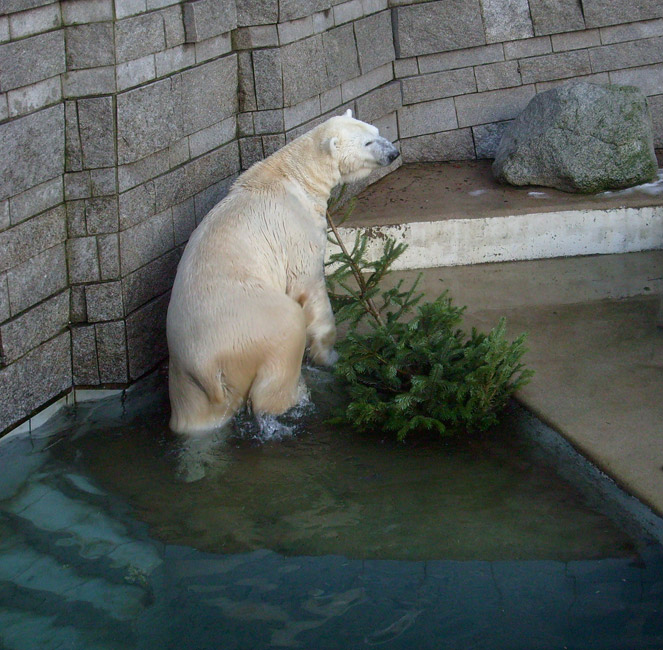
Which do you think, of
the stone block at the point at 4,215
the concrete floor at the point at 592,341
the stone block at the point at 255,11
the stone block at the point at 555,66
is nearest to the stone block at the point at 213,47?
the stone block at the point at 255,11

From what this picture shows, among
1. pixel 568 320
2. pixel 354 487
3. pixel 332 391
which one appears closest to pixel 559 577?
pixel 354 487

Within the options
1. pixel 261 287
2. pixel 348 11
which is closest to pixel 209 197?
pixel 261 287

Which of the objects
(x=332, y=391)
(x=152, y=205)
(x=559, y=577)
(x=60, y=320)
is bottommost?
(x=559, y=577)

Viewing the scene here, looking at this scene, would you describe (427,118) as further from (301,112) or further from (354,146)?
(354,146)

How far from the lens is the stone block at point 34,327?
3.96m

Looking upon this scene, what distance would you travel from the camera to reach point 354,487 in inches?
144

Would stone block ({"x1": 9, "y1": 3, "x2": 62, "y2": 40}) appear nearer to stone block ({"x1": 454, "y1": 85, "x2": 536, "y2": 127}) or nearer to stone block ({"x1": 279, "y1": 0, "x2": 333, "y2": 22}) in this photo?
stone block ({"x1": 279, "y1": 0, "x2": 333, "y2": 22})

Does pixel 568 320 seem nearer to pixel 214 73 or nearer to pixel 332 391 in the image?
pixel 332 391

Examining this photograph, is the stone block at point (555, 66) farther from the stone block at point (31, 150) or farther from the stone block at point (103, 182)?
the stone block at point (31, 150)

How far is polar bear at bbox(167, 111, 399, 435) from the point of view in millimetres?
3863

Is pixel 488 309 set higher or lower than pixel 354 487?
Result: higher

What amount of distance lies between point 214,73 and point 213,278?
150 centimetres

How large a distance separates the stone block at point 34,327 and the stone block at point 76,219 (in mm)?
300

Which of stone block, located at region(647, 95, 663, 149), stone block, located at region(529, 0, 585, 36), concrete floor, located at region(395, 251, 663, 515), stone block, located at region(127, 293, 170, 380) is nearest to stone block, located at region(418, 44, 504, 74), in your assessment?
stone block, located at region(529, 0, 585, 36)
